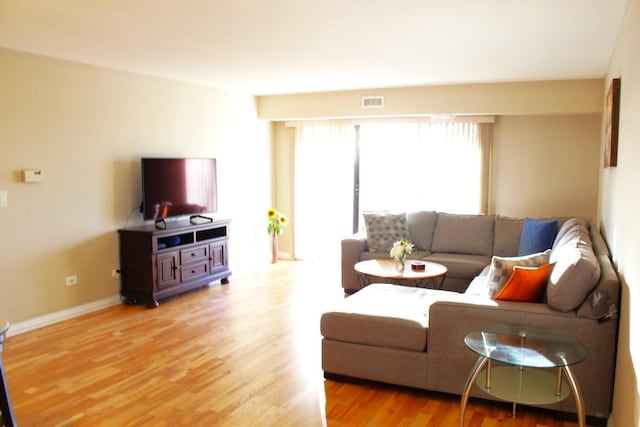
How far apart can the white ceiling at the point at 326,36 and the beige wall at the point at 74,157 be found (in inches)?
10.0

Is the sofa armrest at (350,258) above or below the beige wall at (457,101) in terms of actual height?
below

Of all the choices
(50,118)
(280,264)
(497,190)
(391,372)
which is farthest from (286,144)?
(391,372)

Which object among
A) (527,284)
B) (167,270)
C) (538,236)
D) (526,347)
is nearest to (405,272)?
(538,236)

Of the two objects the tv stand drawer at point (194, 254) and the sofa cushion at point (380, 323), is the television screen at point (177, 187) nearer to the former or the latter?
the tv stand drawer at point (194, 254)

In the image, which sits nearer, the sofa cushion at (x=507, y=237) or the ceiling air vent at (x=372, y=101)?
the sofa cushion at (x=507, y=237)

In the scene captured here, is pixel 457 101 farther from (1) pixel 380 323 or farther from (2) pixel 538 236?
(1) pixel 380 323

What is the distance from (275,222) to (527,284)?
486 centimetres

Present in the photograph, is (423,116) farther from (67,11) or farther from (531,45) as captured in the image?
(67,11)

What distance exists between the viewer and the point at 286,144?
791 centimetres

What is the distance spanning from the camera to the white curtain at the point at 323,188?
7547 mm

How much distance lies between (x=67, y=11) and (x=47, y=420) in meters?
2.44

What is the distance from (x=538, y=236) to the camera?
5293 millimetres

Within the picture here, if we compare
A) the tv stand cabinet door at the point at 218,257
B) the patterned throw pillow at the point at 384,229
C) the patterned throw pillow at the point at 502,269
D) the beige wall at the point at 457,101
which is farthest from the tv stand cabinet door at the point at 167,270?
the patterned throw pillow at the point at 502,269

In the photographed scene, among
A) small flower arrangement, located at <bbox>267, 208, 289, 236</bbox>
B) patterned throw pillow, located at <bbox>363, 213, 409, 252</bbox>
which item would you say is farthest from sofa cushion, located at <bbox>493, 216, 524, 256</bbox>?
small flower arrangement, located at <bbox>267, 208, 289, 236</bbox>
